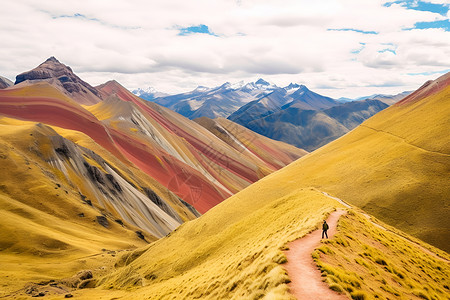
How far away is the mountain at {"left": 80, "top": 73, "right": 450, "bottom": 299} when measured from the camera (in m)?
21.1

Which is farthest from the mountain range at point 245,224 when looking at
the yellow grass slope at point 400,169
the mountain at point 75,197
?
the mountain at point 75,197

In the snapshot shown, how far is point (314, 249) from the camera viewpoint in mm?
22234

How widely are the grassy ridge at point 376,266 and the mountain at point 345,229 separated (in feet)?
0.32

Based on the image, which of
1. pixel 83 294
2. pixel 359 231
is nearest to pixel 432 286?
pixel 359 231

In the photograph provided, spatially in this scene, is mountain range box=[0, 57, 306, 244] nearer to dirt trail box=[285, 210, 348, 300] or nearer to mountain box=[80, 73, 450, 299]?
mountain box=[80, 73, 450, 299]

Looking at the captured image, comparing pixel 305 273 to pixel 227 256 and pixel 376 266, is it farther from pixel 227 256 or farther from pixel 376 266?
pixel 227 256

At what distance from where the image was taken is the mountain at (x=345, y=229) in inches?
831

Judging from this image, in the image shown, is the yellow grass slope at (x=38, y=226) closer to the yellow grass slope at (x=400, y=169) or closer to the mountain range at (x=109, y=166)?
the mountain range at (x=109, y=166)

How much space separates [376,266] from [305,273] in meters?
8.38

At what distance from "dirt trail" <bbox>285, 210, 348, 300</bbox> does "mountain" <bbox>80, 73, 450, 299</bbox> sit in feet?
1.53

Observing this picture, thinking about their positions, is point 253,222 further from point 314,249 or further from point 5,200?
point 5,200

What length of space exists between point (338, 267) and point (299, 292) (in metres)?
4.82

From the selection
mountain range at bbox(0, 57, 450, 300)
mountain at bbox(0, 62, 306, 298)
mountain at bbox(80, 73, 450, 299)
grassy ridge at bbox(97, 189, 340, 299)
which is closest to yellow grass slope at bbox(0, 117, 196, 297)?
mountain at bbox(0, 62, 306, 298)

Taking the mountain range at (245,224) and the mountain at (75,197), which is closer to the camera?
the mountain range at (245,224)
